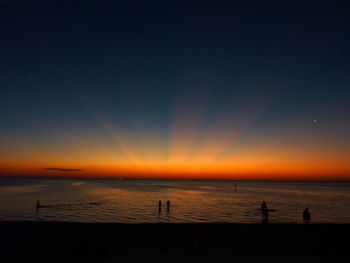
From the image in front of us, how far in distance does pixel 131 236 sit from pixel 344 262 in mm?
13782

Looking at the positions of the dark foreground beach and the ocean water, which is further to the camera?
the ocean water

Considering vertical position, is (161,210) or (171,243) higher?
(171,243)

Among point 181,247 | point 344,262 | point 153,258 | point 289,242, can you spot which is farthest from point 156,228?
point 344,262

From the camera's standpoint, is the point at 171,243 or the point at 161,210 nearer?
the point at 171,243

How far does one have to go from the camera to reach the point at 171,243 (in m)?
16.7

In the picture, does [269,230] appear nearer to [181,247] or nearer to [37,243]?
[181,247]

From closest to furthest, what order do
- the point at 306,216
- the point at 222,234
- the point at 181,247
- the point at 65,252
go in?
the point at 65,252 → the point at 181,247 → the point at 222,234 → the point at 306,216

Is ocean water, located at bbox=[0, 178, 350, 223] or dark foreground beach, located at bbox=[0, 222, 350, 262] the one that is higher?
dark foreground beach, located at bbox=[0, 222, 350, 262]

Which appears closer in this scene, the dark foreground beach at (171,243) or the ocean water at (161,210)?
the dark foreground beach at (171,243)

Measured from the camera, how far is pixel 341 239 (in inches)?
691

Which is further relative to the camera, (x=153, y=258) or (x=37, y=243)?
(x=37, y=243)

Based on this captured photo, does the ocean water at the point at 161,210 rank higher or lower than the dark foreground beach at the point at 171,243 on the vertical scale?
lower

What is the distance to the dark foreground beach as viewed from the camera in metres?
13.8

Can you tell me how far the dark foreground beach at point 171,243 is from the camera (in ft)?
45.4
